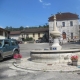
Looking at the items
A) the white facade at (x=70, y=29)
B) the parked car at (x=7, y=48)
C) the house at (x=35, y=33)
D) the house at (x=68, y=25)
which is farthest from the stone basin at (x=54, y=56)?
the house at (x=35, y=33)

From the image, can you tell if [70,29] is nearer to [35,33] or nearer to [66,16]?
[66,16]

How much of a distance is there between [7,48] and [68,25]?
54853 millimetres

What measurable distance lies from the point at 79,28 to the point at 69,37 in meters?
5.13

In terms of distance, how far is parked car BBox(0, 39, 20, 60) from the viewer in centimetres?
1525

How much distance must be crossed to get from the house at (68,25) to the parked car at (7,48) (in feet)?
169

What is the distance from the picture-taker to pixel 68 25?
6888cm

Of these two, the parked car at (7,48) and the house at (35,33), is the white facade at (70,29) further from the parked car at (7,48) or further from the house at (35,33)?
the parked car at (7,48)

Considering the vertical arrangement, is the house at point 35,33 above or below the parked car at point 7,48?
above

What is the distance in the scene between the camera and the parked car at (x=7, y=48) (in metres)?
15.3

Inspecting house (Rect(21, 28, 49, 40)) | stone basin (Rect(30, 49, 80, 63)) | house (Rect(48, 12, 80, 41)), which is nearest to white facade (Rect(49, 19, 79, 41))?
house (Rect(48, 12, 80, 41))

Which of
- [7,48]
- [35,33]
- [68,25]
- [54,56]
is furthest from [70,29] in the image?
[54,56]

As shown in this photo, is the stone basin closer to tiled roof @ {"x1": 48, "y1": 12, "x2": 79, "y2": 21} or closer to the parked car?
A: the parked car

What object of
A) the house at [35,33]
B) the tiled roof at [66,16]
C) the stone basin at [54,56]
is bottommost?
the stone basin at [54,56]

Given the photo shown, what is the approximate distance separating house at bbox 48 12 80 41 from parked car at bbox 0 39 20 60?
5152 centimetres
